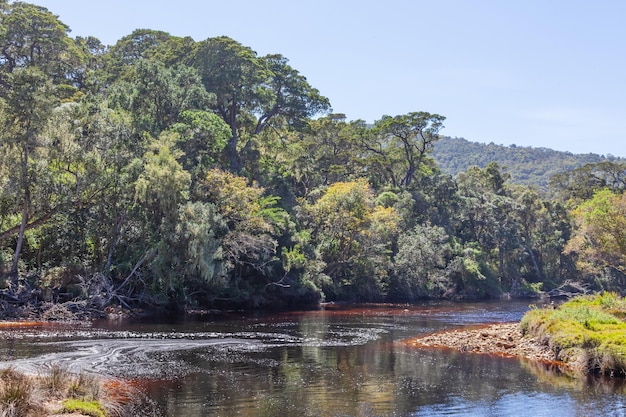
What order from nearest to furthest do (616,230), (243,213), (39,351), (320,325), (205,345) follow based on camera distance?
(39,351) → (205,345) → (320,325) → (243,213) → (616,230)

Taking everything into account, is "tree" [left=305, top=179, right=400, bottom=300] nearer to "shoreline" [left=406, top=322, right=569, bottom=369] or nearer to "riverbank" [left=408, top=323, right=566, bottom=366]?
"shoreline" [left=406, top=322, right=569, bottom=369]

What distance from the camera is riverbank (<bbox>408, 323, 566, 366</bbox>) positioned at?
2980 centimetres

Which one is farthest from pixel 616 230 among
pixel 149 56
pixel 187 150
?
pixel 149 56

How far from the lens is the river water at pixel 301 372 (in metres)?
19.3

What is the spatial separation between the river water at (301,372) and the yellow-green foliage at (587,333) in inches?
53.5

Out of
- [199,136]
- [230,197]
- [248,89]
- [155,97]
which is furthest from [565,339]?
[248,89]

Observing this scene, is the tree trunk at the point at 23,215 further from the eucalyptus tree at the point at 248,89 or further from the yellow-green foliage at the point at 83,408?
the yellow-green foliage at the point at 83,408

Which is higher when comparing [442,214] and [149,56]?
[149,56]

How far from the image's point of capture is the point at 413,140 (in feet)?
283

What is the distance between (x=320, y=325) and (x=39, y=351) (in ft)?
65.9

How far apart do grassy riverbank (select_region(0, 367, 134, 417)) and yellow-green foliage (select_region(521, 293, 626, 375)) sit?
18672mm

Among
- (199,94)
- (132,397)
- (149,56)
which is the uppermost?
(149,56)

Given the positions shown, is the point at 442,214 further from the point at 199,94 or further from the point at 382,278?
the point at 199,94

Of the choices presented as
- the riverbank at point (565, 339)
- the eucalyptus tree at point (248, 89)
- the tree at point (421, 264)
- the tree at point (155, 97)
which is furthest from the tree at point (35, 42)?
the riverbank at point (565, 339)
